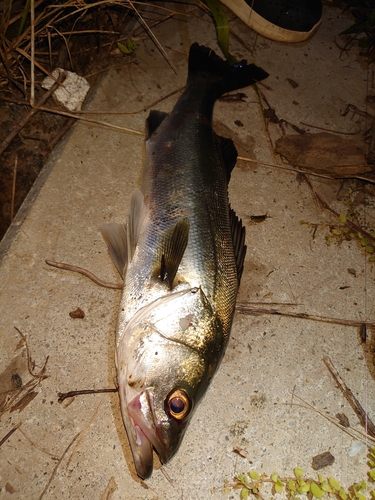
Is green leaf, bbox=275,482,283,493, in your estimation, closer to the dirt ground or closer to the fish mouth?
the fish mouth

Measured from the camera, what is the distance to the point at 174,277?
2.12 m

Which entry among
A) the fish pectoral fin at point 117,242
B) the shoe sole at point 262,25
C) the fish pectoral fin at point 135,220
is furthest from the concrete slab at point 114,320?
the shoe sole at point 262,25

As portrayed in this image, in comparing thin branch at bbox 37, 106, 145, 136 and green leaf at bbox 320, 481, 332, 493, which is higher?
thin branch at bbox 37, 106, 145, 136

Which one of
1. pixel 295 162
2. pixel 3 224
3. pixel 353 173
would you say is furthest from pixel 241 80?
pixel 3 224

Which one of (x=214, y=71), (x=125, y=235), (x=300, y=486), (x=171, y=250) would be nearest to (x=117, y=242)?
(x=125, y=235)

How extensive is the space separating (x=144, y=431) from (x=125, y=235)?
1142mm

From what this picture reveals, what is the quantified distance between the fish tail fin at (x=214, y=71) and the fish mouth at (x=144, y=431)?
227cm

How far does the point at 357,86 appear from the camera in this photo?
12.8 ft

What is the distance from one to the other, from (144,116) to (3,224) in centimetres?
140

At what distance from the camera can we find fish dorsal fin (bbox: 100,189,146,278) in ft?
7.68

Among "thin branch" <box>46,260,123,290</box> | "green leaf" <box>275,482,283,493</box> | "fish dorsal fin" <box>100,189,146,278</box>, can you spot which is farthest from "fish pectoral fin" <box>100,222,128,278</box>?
"green leaf" <box>275,482,283,493</box>

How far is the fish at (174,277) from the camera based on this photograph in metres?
1.88

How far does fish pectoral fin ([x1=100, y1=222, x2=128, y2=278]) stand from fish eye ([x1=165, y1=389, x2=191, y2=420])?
2.71 feet

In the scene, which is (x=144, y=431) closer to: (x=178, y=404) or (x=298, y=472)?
(x=178, y=404)
